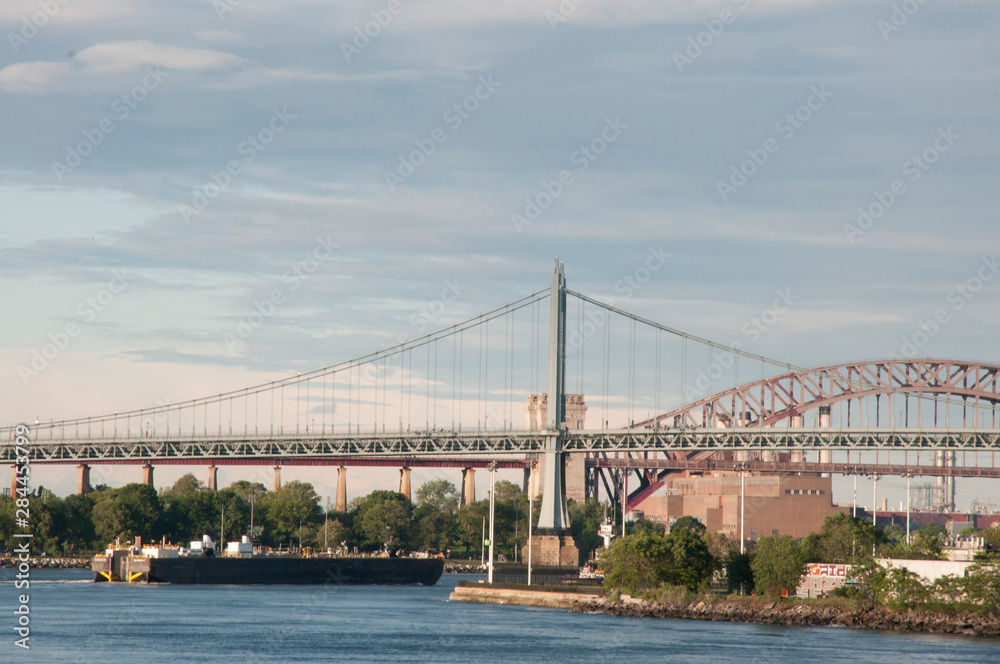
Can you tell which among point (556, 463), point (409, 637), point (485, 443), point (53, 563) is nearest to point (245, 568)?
point (485, 443)

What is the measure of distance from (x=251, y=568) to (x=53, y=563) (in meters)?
33.7

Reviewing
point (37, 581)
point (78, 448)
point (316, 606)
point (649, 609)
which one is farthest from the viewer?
point (78, 448)

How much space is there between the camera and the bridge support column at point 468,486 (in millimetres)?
160625

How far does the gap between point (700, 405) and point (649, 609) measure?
10638cm

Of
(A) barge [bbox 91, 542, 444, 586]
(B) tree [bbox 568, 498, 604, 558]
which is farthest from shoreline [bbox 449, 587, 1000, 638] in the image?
(B) tree [bbox 568, 498, 604, 558]

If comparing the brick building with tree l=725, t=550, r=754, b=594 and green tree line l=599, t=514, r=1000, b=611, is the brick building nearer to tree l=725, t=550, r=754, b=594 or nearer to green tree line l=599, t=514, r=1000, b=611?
green tree line l=599, t=514, r=1000, b=611

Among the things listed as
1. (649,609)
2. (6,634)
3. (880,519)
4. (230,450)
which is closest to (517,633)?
(649,609)

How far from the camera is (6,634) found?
2290 inches

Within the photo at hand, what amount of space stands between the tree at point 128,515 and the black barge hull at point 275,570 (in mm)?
23877

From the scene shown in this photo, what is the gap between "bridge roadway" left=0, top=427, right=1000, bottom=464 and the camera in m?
106

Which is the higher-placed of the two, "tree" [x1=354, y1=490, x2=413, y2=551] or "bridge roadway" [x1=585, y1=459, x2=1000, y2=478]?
"bridge roadway" [x1=585, y1=459, x2=1000, y2=478]

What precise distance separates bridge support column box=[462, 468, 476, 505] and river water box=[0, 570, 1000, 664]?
258 feet

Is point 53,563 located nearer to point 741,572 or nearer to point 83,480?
point 83,480

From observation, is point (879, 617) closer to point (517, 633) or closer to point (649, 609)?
point (649, 609)
